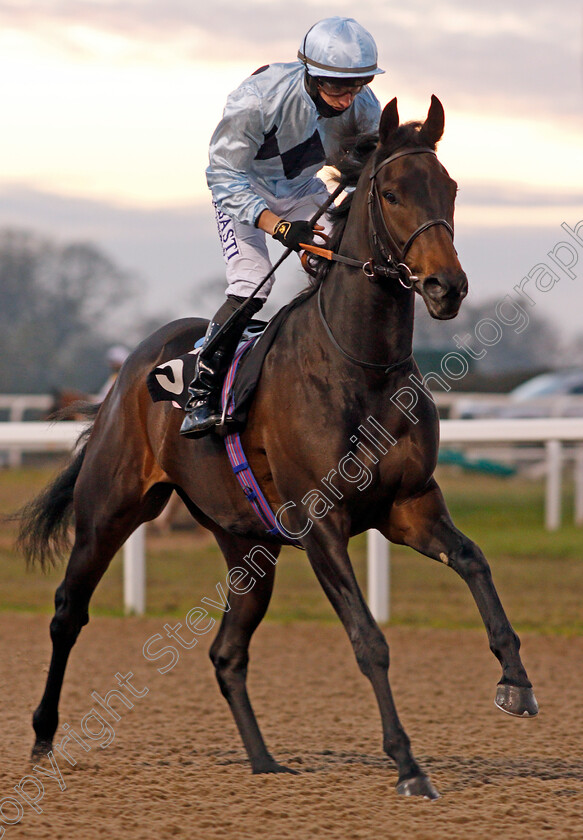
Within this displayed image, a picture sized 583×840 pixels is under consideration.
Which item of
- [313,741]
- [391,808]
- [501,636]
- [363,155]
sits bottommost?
[313,741]

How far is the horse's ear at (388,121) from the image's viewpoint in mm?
3518

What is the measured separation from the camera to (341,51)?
3.74 m

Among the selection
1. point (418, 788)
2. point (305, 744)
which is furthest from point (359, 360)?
point (305, 744)

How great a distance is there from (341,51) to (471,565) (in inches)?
67.8

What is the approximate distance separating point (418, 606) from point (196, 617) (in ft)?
5.99

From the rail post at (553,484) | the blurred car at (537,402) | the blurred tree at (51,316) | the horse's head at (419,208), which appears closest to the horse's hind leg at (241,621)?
the horse's head at (419,208)

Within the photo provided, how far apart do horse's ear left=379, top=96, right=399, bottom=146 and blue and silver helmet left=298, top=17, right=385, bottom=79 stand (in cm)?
30

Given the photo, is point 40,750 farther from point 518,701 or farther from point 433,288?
point 433,288

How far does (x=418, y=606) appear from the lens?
8.30 m

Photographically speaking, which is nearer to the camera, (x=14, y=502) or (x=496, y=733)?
(x=496, y=733)

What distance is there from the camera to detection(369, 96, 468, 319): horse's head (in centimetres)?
323

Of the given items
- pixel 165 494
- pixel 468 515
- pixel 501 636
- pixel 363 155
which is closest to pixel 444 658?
pixel 165 494

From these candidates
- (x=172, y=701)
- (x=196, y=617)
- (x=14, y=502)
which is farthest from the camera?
(x=14, y=502)

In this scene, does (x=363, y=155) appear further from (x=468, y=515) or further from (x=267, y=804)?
(x=468, y=515)
